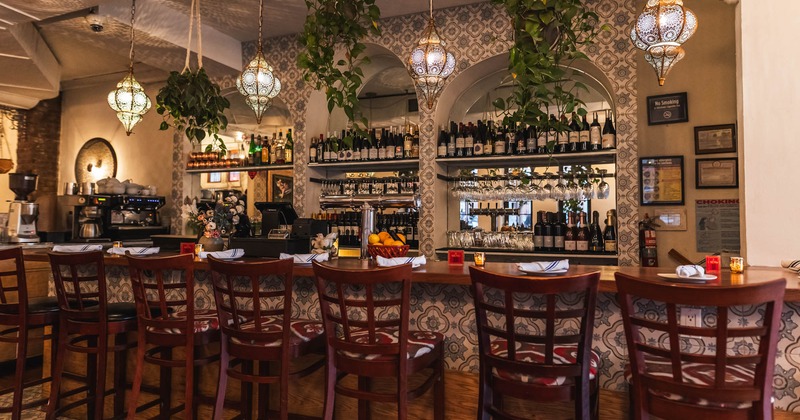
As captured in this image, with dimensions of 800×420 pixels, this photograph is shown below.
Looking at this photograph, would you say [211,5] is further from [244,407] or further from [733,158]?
[733,158]

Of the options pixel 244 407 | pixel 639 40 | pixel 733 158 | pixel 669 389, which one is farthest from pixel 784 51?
pixel 244 407

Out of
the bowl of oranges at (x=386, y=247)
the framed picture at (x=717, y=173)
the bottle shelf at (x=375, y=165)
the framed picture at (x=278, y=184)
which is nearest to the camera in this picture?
the bowl of oranges at (x=386, y=247)

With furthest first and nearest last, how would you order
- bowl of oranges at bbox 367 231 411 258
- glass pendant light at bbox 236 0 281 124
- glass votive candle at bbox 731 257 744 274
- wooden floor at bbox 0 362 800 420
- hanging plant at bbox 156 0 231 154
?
hanging plant at bbox 156 0 231 154, glass pendant light at bbox 236 0 281 124, bowl of oranges at bbox 367 231 411 258, glass votive candle at bbox 731 257 744 274, wooden floor at bbox 0 362 800 420

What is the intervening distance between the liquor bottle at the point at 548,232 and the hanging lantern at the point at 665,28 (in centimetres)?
219

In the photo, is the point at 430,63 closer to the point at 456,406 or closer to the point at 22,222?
the point at 456,406

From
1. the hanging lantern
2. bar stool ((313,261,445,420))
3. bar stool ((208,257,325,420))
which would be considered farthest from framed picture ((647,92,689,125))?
bar stool ((208,257,325,420))

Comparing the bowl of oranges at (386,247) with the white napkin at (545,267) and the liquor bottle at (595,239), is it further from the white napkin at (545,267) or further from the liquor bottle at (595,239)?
the liquor bottle at (595,239)

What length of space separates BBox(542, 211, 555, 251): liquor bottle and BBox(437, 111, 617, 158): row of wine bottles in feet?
2.20

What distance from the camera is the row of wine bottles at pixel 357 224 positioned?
5270mm

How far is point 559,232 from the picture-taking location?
A: 4625mm

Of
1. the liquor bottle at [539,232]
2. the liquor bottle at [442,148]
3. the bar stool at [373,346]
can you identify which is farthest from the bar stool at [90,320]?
the liquor bottle at [539,232]

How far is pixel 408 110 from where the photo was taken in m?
6.12

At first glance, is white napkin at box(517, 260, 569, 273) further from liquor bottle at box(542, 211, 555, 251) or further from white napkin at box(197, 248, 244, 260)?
liquor bottle at box(542, 211, 555, 251)

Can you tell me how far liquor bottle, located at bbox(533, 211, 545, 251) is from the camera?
15.1 ft
